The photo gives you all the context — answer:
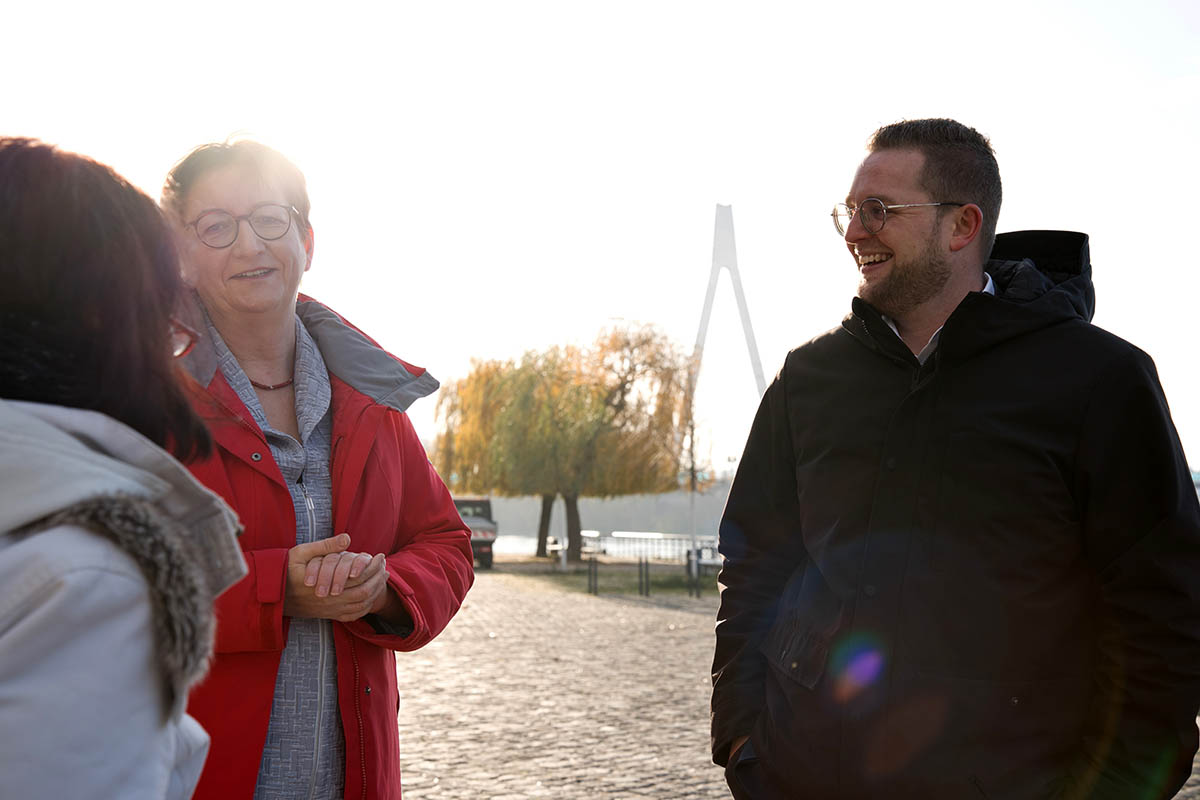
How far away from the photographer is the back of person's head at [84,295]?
4.05ft

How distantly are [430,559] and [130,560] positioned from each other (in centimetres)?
147

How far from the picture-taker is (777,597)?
8.84 feet

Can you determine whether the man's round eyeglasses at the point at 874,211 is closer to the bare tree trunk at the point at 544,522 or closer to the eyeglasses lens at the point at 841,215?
the eyeglasses lens at the point at 841,215

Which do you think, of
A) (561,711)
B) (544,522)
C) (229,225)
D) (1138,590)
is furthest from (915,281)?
(544,522)

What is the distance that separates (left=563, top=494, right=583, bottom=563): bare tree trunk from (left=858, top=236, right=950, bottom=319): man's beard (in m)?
30.2

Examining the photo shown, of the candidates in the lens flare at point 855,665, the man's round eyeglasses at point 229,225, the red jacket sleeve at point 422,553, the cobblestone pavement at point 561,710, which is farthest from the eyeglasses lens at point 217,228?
the cobblestone pavement at point 561,710

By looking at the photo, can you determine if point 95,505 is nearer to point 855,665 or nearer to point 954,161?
point 855,665

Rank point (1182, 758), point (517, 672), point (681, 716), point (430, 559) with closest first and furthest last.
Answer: point (1182, 758), point (430, 559), point (681, 716), point (517, 672)

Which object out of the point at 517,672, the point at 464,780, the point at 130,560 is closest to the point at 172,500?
the point at 130,560

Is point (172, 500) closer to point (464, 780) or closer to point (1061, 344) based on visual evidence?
point (1061, 344)

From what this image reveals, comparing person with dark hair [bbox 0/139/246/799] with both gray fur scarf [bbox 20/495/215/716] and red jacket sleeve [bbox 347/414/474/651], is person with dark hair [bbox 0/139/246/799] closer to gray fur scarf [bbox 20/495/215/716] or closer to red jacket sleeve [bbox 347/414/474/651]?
gray fur scarf [bbox 20/495/215/716]

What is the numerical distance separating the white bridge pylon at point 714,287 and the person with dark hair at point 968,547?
2787 cm

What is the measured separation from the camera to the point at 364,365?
8.71ft

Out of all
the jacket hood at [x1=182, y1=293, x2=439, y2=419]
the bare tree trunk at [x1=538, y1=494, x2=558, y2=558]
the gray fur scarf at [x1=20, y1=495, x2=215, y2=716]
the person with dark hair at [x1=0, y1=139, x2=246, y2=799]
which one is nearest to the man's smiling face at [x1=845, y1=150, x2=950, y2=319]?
the jacket hood at [x1=182, y1=293, x2=439, y2=419]
